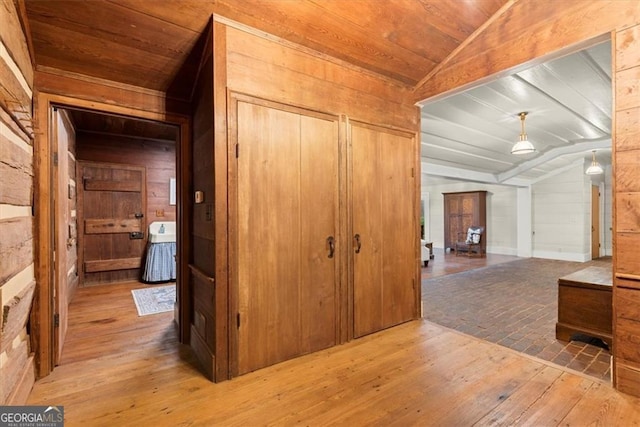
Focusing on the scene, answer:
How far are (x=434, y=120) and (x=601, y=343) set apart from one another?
123 inches

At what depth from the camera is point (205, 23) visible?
2064 mm

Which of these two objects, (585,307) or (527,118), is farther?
(527,118)

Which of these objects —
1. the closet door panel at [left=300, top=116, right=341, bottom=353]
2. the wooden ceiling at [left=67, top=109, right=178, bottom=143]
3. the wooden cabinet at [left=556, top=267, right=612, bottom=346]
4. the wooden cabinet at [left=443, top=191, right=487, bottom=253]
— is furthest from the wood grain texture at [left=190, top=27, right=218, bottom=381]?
the wooden cabinet at [left=443, top=191, right=487, bottom=253]

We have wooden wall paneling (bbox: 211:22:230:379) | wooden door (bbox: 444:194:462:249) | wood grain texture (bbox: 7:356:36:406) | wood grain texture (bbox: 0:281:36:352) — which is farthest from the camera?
wooden door (bbox: 444:194:462:249)

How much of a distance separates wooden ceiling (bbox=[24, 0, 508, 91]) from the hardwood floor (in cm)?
223

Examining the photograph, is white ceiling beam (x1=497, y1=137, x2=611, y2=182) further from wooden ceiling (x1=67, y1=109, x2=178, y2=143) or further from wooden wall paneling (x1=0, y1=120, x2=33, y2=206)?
wooden wall paneling (x1=0, y1=120, x2=33, y2=206)

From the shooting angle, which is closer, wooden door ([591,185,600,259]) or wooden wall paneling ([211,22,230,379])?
wooden wall paneling ([211,22,230,379])

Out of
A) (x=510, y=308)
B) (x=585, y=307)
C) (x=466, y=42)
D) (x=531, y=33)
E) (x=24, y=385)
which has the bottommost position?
(x=510, y=308)

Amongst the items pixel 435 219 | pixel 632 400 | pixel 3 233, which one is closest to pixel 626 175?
pixel 632 400

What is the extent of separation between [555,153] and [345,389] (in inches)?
274

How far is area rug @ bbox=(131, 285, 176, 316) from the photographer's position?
143 inches

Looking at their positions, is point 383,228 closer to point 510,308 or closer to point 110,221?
point 510,308

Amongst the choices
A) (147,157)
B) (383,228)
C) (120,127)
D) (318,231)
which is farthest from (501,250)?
(120,127)

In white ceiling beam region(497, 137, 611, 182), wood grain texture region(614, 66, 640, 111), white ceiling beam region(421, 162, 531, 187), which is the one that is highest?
white ceiling beam region(497, 137, 611, 182)
